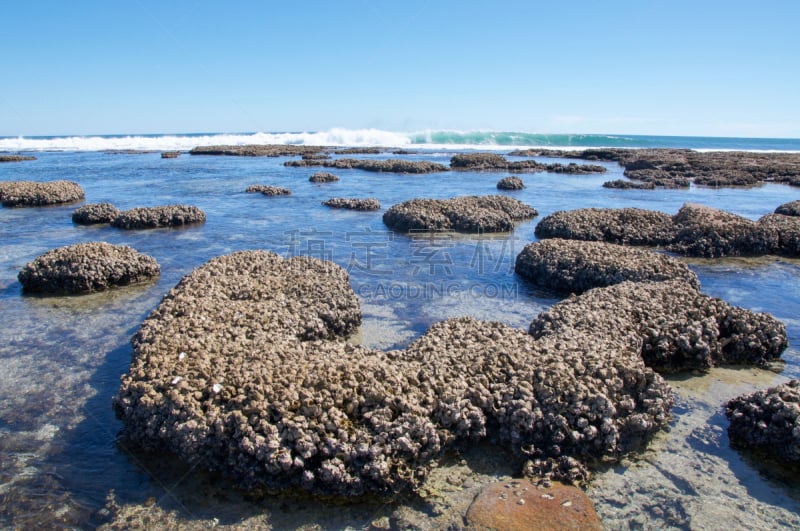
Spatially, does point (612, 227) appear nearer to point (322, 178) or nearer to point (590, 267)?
point (590, 267)

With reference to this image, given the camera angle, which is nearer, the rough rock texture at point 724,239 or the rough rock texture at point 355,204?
the rough rock texture at point 724,239

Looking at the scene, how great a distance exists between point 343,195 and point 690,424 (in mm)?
21356

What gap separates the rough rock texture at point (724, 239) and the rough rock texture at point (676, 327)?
22.5 feet

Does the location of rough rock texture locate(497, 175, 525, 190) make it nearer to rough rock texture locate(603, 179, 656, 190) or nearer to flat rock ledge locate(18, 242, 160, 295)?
rough rock texture locate(603, 179, 656, 190)

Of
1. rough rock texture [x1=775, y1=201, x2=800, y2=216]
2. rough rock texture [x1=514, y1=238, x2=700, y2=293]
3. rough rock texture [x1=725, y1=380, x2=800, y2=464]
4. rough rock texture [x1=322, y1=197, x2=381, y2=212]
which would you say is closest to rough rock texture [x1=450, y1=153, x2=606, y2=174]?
rough rock texture [x1=775, y1=201, x2=800, y2=216]

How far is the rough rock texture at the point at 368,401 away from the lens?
5.04 metres

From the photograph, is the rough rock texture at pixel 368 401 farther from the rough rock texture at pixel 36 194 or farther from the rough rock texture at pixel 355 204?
the rough rock texture at pixel 36 194

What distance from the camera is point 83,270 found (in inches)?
420

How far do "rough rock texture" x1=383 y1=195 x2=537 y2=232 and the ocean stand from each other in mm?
720

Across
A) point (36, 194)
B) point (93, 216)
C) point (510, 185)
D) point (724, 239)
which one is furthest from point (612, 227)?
point (36, 194)

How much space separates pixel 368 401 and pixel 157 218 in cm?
1531

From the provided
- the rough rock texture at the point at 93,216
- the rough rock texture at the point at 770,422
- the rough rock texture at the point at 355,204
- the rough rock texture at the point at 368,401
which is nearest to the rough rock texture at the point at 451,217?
the rough rock texture at the point at 355,204

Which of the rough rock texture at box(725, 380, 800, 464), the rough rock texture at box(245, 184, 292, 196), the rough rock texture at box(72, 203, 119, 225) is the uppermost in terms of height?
the rough rock texture at box(245, 184, 292, 196)

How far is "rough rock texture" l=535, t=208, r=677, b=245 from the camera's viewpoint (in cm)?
1586
